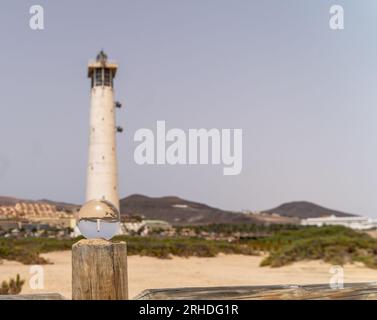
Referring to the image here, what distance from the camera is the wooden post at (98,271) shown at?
2.37m

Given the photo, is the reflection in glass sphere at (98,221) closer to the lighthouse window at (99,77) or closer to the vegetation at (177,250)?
the vegetation at (177,250)

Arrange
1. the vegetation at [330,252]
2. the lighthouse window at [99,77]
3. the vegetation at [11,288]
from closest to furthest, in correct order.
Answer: the vegetation at [11,288], the vegetation at [330,252], the lighthouse window at [99,77]

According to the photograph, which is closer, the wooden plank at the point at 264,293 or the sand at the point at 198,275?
the wooden plank at the point at 264,293

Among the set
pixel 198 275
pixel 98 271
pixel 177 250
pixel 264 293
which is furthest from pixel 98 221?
pixel 177 250

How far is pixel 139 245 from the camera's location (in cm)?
2481

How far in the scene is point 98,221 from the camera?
245cm

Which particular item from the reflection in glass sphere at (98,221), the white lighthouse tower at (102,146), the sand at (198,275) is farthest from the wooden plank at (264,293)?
the white lighthouse tower at (102,146)

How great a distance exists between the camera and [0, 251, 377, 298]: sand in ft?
45.0

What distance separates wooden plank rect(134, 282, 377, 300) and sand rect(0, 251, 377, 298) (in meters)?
9.79

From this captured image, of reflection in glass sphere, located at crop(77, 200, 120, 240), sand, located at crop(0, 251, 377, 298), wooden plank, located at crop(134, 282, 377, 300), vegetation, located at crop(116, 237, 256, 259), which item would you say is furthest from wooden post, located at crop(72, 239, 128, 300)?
vegetation, located at crop(116, 237, 256, 259)

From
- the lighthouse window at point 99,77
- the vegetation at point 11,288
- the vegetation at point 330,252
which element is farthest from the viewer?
the lighthouse window at point 99,77

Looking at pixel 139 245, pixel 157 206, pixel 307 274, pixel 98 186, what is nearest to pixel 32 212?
pixel 98 186

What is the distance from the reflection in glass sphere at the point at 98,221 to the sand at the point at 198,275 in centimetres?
988

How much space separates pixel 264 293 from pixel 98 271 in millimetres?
806
